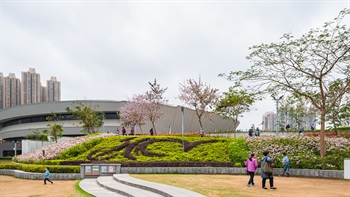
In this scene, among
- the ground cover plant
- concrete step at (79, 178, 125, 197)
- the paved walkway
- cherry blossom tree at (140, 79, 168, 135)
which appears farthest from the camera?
cherry blossom tree at (140, 79, 168, 135)

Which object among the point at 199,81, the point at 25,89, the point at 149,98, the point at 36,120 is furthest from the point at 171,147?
the point at 25,89

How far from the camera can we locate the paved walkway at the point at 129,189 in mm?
13922

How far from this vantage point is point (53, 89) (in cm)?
10738

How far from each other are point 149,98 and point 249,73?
2488 centimetres

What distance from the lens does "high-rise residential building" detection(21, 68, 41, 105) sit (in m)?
98.9

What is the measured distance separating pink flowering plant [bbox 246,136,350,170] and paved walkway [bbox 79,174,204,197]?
980cm

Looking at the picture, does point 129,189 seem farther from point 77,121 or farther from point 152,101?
point 77,121

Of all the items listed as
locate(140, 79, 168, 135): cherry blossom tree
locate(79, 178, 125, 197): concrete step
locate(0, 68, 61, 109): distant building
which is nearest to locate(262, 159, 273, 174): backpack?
locate(79, 178, 125, 197): concrete step

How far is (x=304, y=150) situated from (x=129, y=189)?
42.2ft

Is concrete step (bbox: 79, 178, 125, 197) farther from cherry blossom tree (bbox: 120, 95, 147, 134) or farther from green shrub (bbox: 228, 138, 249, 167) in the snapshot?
cherry blossom tree (bbox: 120, 95, 147, 134)

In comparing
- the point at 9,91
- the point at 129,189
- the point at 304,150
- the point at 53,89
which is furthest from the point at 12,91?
the point at 129,189

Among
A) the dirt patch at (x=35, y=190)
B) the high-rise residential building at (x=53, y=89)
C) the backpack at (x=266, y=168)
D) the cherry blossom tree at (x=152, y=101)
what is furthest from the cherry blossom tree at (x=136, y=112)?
the high-rise residential building at (x=53, y=89)

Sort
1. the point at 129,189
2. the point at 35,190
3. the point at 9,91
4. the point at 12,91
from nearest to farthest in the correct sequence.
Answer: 1. the point at 129,189
2. the point at 35,190
3. the point at 9,91
4. the point at 12,91

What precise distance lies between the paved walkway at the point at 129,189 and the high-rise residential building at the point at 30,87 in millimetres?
85866
